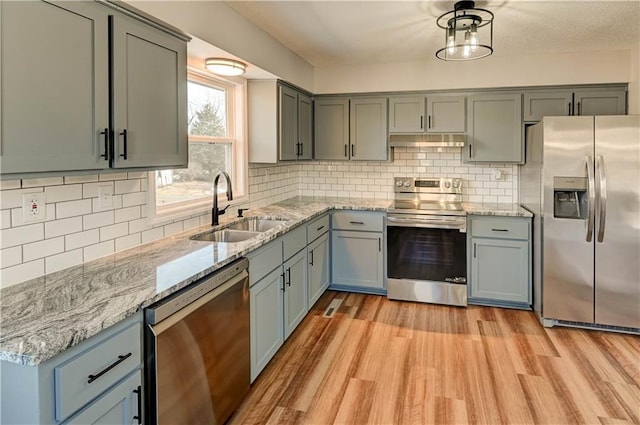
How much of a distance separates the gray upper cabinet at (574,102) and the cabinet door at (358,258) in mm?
1887

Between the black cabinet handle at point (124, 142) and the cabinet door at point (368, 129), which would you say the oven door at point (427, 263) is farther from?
the black cabinet handle at point (124, 142)

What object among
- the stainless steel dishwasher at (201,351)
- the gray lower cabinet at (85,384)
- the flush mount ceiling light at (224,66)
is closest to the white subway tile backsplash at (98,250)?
the stainless steel dishwasher at (201,351)

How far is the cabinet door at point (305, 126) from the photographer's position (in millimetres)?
4285

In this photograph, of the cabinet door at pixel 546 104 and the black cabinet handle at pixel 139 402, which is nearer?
the black cabinet handle at pixel 139 402

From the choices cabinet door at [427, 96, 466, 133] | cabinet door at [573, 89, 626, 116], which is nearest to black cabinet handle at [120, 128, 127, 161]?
cabinet door at [427, 96, 466, 133]

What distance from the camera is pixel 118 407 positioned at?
1.44m

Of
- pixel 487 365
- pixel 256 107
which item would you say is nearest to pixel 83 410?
pixel 487 365

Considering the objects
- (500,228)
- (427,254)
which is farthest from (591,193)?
(427,254)

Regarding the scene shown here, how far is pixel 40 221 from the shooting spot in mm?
1854

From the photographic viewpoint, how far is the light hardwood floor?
7.67 ft

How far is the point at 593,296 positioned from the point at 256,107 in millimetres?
3178

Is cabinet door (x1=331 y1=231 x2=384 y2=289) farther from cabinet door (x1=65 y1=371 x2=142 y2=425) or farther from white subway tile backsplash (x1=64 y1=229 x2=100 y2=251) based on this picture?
cabinet door (x1=65 y1=371 x2=142 y2=425)

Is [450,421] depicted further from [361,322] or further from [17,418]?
[17,418]

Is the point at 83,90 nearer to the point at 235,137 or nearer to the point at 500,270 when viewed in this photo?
the point at 235,137
